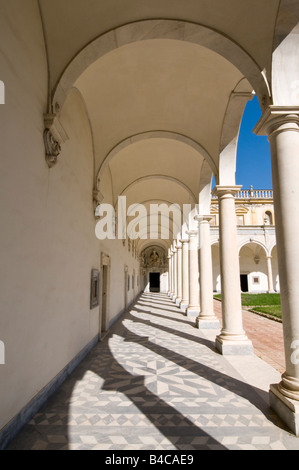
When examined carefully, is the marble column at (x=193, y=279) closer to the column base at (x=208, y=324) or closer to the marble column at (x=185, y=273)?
the marble column at (x=185, y=273)

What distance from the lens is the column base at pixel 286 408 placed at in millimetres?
3342

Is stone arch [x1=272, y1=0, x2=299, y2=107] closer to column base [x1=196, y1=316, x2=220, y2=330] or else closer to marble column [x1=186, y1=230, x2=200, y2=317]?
column base [x1=196, y1=316, x2=220, y2=330]

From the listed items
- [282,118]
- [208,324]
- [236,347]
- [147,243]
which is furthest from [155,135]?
[147,243]

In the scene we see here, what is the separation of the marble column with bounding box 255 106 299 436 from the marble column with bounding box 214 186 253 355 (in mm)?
2779

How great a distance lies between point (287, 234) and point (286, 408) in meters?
2.22

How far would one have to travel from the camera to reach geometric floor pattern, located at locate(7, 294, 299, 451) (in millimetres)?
3227

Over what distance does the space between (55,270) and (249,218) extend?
3510cm

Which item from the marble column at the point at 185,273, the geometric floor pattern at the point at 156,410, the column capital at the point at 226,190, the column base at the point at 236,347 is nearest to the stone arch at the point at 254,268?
Result: the marble column at the point at 185,273

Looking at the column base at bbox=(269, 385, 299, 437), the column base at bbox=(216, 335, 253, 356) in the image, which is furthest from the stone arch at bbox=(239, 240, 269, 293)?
the column base at bbox=(269, 385, 299, 437)

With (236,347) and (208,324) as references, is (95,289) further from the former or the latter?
(208,324)

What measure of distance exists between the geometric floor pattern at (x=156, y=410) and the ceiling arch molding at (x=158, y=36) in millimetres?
4573

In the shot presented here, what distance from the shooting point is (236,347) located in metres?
6.79

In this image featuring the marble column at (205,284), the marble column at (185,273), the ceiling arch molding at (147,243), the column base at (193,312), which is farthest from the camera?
the ceiling arch molding at (147,243)
